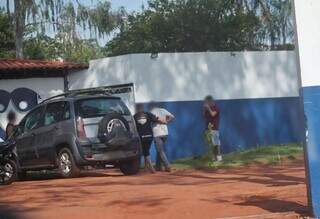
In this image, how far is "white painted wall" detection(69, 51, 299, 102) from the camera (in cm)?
1845

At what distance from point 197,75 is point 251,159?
3.97m

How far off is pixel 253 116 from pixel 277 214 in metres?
12.4

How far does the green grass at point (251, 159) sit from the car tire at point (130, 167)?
5.99ft

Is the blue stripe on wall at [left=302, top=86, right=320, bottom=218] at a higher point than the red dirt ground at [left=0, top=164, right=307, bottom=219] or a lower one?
higher

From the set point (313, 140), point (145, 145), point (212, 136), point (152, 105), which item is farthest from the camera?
point (152, 105)

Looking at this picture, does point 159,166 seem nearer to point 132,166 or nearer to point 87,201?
point 132,166

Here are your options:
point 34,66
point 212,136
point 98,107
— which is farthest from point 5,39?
point 98,107

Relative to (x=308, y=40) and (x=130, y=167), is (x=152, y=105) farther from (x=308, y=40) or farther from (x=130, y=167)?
(x=308, y=40)

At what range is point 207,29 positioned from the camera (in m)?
30.4

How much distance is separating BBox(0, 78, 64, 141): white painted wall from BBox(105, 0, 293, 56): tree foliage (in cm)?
1110

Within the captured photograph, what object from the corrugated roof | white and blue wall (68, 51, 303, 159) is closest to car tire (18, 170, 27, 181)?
white and blue wall (68, 51, 303, 159)

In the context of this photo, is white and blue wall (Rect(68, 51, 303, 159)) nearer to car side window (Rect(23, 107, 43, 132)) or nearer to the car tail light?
car side window (Rect(23, 107, 43, 132))

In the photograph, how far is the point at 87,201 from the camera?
9766 millimetres

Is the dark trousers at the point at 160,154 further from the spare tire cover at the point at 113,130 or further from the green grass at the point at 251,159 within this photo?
the spare tire cover at the point at 113,130
